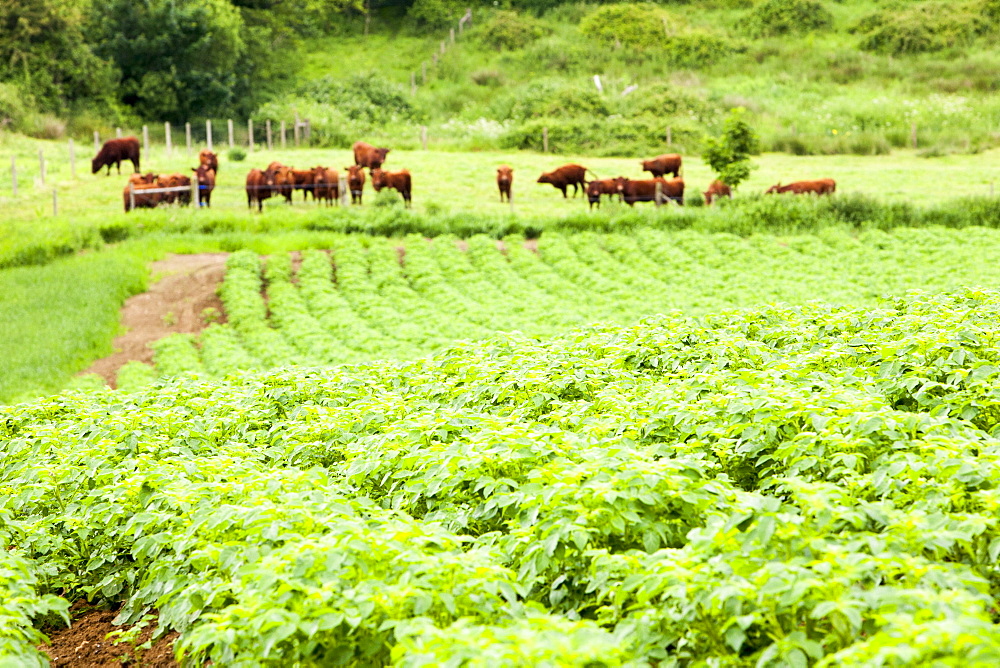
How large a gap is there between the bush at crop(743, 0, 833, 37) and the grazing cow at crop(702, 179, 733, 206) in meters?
31.1

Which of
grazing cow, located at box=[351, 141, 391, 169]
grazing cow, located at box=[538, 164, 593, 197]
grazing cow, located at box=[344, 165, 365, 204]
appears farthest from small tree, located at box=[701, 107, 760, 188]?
grazing cow, located at box=[351, 141, 391, 169]

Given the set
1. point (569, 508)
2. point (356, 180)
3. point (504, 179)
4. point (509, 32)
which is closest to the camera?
point (569, 508)

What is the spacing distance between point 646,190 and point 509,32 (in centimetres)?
3349

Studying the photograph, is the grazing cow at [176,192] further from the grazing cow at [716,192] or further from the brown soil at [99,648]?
the brown soil at [99,648]

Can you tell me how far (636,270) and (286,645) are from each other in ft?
66.5

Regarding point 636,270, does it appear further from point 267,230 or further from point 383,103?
point 383,103

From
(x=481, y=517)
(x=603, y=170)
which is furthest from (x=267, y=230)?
(x=481, y=517)

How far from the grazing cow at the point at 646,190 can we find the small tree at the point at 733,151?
1.37 meters

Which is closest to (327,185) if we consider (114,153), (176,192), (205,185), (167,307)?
(205,185)

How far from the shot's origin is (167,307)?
873 inches

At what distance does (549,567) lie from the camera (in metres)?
5.13

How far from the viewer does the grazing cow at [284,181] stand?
30.6 metres

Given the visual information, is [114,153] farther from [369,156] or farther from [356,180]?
[356,180]

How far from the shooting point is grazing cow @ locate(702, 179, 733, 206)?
3059cm
